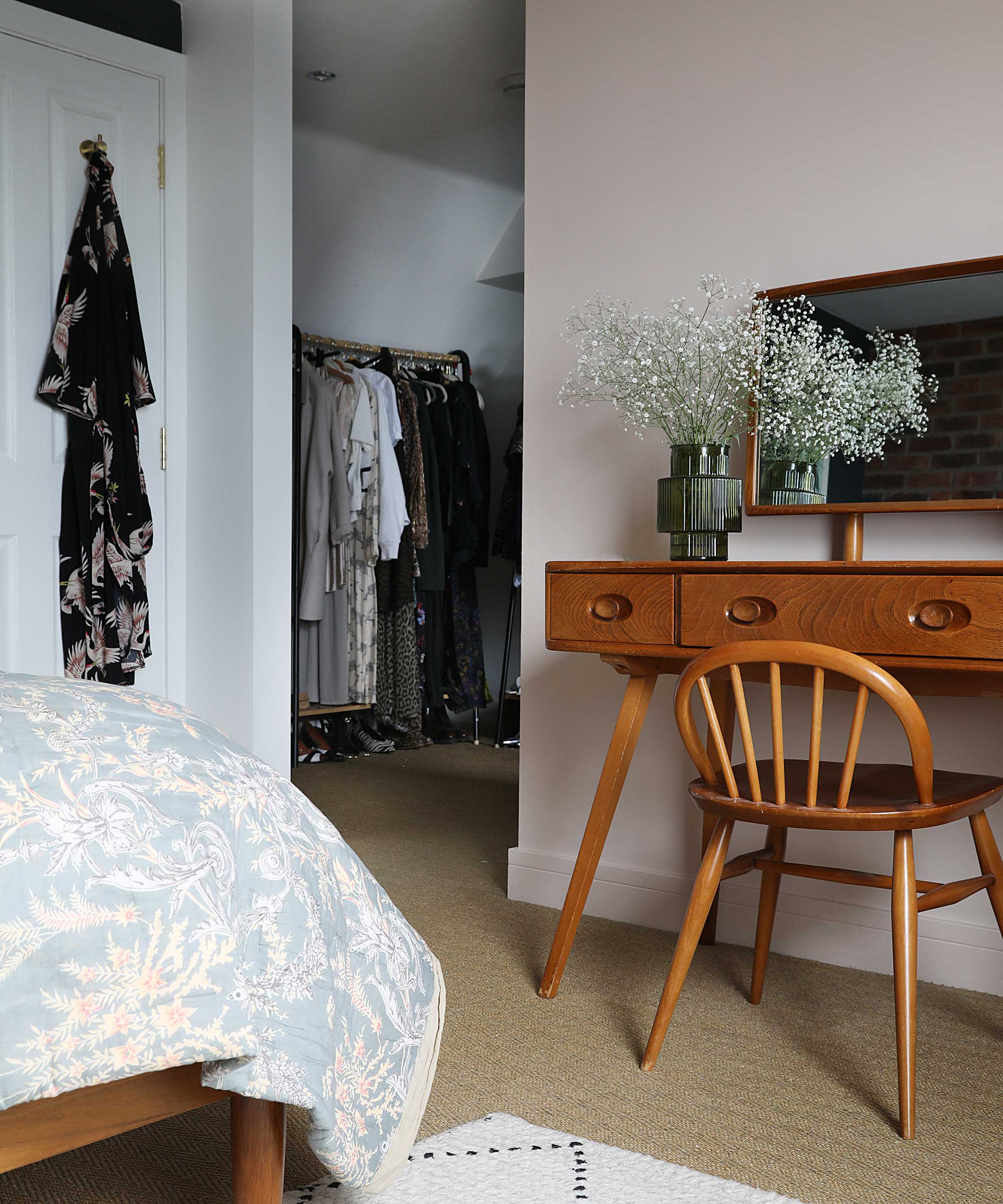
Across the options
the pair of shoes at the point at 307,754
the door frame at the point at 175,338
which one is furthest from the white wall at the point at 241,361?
the pair of shoes at the point at 307,754

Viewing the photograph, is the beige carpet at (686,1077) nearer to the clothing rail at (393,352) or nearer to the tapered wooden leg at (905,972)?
the tapered wooden leg at (905,972)

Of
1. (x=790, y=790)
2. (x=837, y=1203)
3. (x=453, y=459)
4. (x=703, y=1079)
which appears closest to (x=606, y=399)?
(x=790, y=790)

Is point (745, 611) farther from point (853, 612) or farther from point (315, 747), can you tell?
point (315, 747)

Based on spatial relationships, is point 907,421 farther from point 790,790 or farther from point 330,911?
point 330,911

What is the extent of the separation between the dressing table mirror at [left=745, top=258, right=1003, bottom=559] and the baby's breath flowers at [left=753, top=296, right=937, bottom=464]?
0.01 meters

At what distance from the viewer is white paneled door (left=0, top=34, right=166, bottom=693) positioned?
2908mm

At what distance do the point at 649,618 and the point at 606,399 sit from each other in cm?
75

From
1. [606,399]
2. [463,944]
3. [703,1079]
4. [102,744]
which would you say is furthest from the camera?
[606,399]

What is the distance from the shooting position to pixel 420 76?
387cm

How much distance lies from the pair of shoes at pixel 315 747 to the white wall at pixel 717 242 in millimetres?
1852


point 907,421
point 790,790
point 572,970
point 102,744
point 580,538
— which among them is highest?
point 907,421

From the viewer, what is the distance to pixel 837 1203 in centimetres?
134

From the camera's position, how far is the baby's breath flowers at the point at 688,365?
2.22 meters

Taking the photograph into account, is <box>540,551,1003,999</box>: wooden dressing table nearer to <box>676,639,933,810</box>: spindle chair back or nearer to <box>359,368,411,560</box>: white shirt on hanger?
<box>676,639,933,810</box>: spindle chair back
